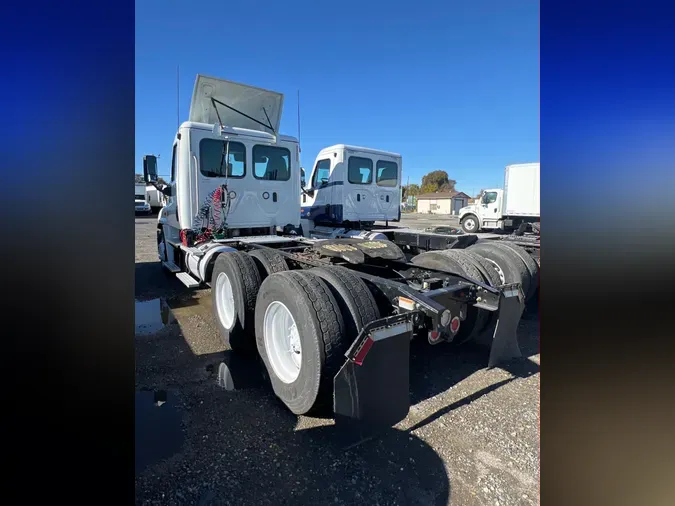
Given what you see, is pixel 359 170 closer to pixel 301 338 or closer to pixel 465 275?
pixel 465 275

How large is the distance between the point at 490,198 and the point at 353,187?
13354mm

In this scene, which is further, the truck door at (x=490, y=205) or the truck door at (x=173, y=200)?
the truck door at (x=490, y=205)

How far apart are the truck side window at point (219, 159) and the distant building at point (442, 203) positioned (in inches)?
2331

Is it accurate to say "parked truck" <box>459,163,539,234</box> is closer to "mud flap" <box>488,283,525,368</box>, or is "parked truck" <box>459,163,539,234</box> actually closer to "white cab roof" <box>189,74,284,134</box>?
"white cab roof" <box>189,74,284,134</box>

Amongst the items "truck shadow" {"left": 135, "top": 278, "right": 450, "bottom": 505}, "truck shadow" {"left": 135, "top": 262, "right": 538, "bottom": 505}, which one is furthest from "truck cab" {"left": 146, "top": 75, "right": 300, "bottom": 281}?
"truck shadow" {"left": 135, "top": 278, "right": 450, "bottom": 505}

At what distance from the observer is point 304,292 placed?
3.07 metres

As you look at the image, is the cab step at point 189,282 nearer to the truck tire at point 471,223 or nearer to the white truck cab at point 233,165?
the white truck cab at point 233,165

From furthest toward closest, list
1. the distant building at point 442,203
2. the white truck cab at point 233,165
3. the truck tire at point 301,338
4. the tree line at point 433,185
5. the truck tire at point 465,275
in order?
the tree line at point 433,185, the distant building at point 442,203, the white truck cab at point 233,165, the truck tire at point 465,275, the truck tire at point 301,338

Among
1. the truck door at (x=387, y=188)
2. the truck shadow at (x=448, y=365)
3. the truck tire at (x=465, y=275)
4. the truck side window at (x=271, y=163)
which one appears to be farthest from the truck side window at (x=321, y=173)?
the truck shadow at (x=448, y=365)

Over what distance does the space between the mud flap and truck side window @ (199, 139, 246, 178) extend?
5.09 m

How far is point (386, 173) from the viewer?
10.4m

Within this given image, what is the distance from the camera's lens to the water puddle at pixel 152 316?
5.26 m
